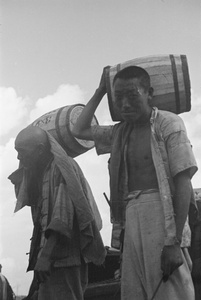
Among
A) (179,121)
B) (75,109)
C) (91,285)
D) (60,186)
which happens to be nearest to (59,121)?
(75,109)

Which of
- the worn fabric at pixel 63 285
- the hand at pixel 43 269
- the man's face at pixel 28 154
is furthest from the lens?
the man's face at pixel 28 154

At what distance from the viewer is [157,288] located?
2.86m

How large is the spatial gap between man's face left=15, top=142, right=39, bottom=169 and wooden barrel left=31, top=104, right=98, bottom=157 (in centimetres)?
118

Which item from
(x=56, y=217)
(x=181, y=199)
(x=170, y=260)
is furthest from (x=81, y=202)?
(x=170, y=260)

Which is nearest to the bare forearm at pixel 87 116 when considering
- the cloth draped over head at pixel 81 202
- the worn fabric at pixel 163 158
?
the cloth draped over head at pixel 81 202

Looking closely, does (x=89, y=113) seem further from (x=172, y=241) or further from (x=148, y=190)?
(x=172, y=241)

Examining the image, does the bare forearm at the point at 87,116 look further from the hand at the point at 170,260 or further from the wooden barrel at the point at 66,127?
the hand at the point at 170,260

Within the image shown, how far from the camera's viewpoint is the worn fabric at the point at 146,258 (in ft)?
9.50

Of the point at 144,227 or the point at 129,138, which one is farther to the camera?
the point at 129,138

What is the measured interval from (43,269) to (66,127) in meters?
2.32

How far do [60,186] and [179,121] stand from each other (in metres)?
1.30

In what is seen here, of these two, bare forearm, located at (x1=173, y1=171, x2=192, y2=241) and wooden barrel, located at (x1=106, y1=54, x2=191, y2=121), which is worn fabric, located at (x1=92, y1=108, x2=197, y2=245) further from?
wooden barrel, located at (x1=106, y1=54, x2=191, y2=121)

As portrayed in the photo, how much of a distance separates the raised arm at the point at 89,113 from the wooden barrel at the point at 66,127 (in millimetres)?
1326

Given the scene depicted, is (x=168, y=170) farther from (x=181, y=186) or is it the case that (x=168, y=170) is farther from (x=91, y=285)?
(x=91, y=285)
